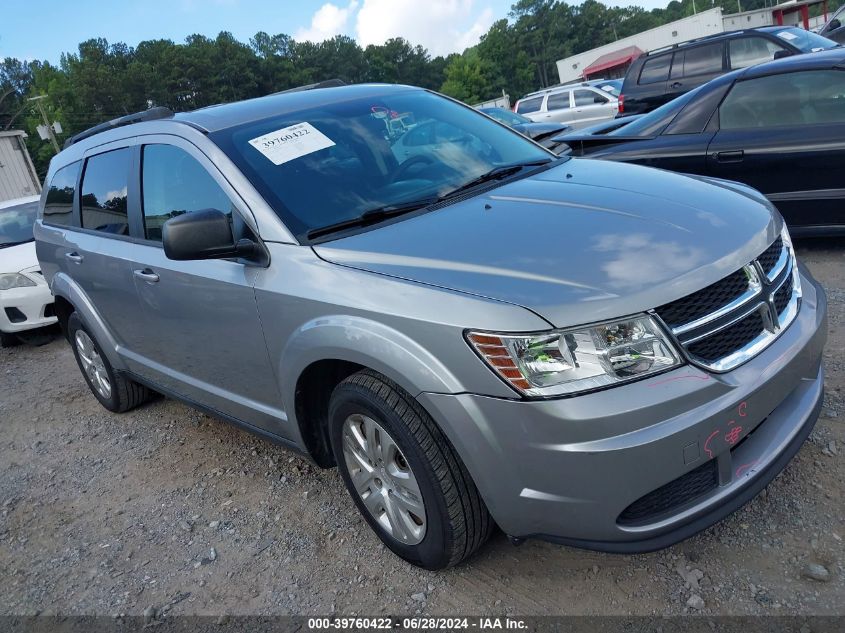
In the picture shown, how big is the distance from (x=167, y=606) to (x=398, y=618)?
99cm

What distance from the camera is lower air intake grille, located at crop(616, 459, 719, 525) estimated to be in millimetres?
2115

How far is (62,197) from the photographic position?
4.79 metres

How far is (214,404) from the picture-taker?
3484mm

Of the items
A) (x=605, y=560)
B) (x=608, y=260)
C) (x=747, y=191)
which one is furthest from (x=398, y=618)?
(x=747, y=191)

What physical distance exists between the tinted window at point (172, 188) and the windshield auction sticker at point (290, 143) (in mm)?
262

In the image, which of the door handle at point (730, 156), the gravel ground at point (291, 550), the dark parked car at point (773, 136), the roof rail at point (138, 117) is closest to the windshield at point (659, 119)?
the dark parked car at point (773, 136)

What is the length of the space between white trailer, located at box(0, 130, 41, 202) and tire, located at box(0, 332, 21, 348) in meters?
16.8

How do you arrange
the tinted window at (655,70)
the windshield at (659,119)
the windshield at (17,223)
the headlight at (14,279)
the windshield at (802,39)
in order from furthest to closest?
the tinted window at (655,70)
the windshield at (802,39)
the windshield at (17,223)
the headlight at (14,279)
the windshield at (659,119)

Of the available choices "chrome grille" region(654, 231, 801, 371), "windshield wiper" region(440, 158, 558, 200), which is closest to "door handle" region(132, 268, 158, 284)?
"windshield wiper" region(440, 158, 558, 200)

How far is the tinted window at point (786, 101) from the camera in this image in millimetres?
4984

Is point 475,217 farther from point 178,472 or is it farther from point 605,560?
point 178,472

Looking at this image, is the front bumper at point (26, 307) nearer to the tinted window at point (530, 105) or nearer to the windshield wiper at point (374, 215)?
the windshield wiper at point (374, 215)

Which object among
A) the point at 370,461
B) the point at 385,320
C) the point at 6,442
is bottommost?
the point at 6,442

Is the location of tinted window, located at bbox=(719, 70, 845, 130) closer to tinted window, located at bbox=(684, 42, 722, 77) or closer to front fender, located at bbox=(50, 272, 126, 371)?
front fender, located at bbox=(50, 272, 126, 371)
